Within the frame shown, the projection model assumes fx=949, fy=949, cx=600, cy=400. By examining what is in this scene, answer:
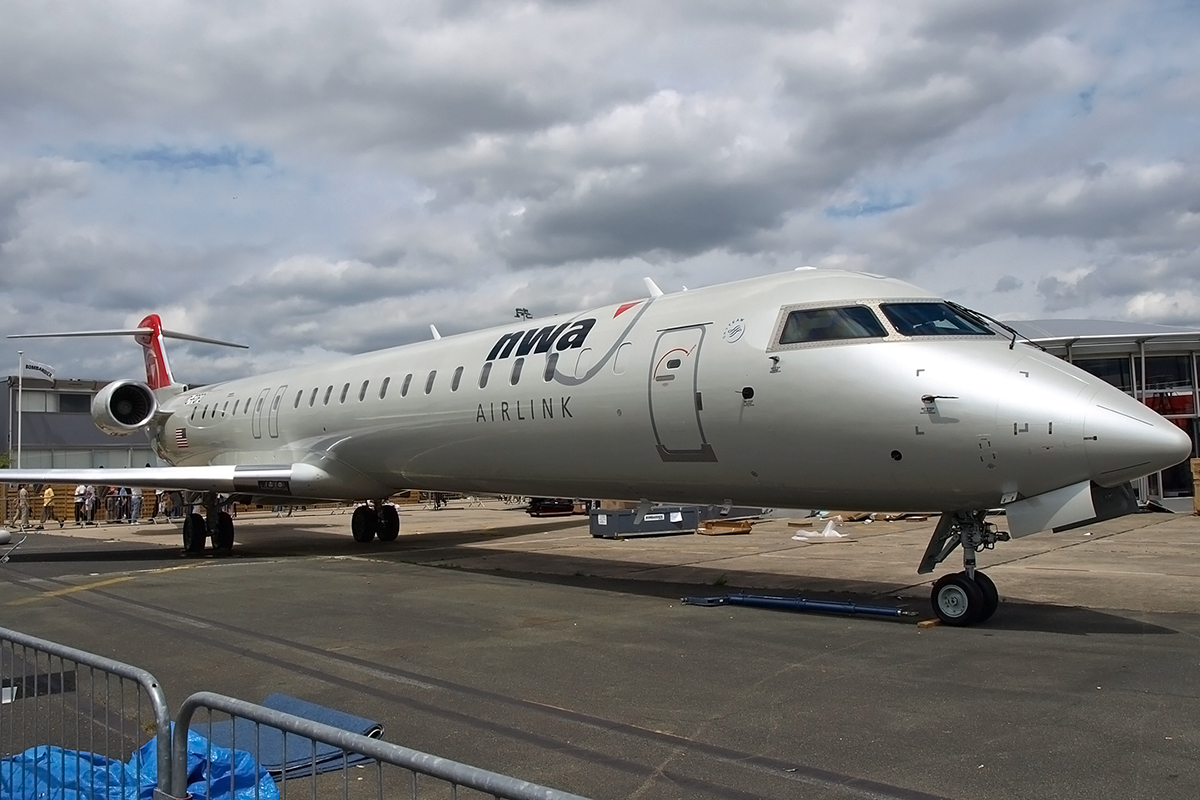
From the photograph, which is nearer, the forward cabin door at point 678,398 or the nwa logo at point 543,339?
the forward cabin door at point 678,398

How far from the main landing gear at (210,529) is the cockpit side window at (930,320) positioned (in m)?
14.0

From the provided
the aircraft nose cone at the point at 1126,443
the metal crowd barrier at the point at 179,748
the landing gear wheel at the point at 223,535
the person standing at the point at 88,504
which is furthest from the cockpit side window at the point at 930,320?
the person standing at the point at 88,504

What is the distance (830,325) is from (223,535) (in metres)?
14.0

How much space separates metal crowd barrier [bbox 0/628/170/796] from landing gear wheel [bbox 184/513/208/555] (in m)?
11.0

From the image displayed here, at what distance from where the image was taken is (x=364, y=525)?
21078 millimetres

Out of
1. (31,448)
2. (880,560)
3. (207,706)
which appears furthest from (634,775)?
(31,448)

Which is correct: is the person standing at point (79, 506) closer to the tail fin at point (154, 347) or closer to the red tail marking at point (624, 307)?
the tail fin at point (154, 347)

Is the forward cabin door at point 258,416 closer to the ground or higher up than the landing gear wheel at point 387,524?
higher up

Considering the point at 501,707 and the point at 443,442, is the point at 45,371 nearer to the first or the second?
the point at 443,442

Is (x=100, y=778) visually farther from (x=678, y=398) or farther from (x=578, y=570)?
(x=578, y=570)

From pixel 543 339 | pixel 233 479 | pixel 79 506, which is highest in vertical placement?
pixel 543 339

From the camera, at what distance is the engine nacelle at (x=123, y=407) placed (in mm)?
21297

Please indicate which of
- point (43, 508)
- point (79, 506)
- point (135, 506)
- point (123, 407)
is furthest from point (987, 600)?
point (79, 506)

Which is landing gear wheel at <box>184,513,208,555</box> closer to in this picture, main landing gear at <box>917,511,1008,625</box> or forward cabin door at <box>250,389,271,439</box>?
forward cabin door at <box>250,389,271,439</box>
